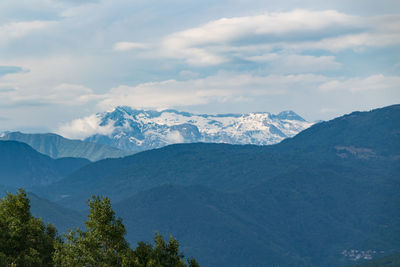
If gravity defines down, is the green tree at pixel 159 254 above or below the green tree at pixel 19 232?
below

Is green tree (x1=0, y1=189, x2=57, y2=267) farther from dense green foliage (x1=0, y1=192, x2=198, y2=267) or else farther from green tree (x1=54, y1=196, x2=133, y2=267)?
green tree (x1=54, y1=196, x2=133, y2=267)

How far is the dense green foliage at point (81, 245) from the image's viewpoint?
96.2 meters

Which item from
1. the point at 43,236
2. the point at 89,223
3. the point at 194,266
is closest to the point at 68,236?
the point at 89,223

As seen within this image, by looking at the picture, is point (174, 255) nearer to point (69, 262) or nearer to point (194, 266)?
point (194, 266)

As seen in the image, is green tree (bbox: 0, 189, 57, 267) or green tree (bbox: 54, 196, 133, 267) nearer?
green tree (bbox: 54, 196, 133, 267)

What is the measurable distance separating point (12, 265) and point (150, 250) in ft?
75.2

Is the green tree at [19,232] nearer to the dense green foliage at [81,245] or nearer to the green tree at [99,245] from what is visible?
the dense green foliage at [81,245]

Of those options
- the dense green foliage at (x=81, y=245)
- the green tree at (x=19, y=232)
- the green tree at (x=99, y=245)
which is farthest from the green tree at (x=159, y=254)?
the green tree at (x=19, y=232)

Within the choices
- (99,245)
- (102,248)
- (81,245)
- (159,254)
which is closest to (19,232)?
(81,245)

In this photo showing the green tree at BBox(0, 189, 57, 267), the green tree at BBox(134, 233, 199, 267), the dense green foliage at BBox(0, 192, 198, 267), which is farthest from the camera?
the green tree at BBox(0, 189, 57, 267)

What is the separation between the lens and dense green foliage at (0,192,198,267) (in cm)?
9619

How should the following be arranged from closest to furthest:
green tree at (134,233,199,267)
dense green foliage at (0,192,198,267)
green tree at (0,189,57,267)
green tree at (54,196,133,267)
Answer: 1. green tree at (54,196,133,267)
2. dense green foliage at (0,192,198,267)
3. green tree at (134,233,199,267)
4. green tree at (0,189,57,267)

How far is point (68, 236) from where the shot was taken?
101812 millimetres

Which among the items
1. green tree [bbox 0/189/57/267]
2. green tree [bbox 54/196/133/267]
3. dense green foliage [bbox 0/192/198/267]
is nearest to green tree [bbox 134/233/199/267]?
dense green foliage [bbox 0/192/198/267]
